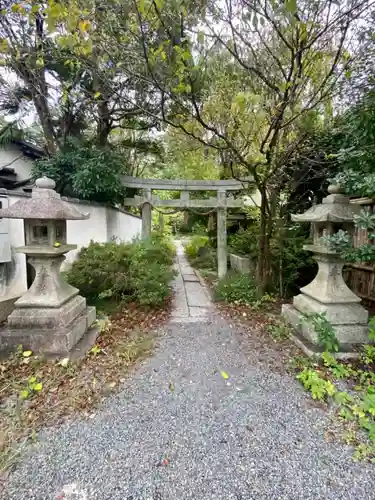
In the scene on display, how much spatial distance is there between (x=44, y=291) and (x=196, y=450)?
229cm

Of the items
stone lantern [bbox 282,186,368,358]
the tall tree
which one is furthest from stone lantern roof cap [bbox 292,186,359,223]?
the tall tree

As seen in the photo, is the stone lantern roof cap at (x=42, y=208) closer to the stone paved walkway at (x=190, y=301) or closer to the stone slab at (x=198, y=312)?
the stone paved walkway at (x=190, y=301)

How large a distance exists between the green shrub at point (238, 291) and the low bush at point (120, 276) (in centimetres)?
123

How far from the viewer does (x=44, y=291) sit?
2.77 metres

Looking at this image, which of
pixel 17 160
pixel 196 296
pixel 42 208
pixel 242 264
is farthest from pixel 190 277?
pixel 17 160

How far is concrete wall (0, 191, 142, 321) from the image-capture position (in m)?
3.32

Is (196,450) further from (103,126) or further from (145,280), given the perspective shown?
(103,126)

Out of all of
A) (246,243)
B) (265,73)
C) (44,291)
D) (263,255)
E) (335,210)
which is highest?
(265,73)

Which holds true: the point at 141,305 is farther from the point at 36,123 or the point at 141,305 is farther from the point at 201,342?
the point at 36,123

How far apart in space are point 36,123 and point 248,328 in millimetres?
6789

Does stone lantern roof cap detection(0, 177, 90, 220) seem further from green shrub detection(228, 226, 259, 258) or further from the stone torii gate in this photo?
green shrub detection(228, 226, 259, 258)

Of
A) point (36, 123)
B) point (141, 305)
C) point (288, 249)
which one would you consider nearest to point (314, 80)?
point (288, 249)

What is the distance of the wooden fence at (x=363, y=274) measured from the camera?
3898 millimetres

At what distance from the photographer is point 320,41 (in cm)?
296
